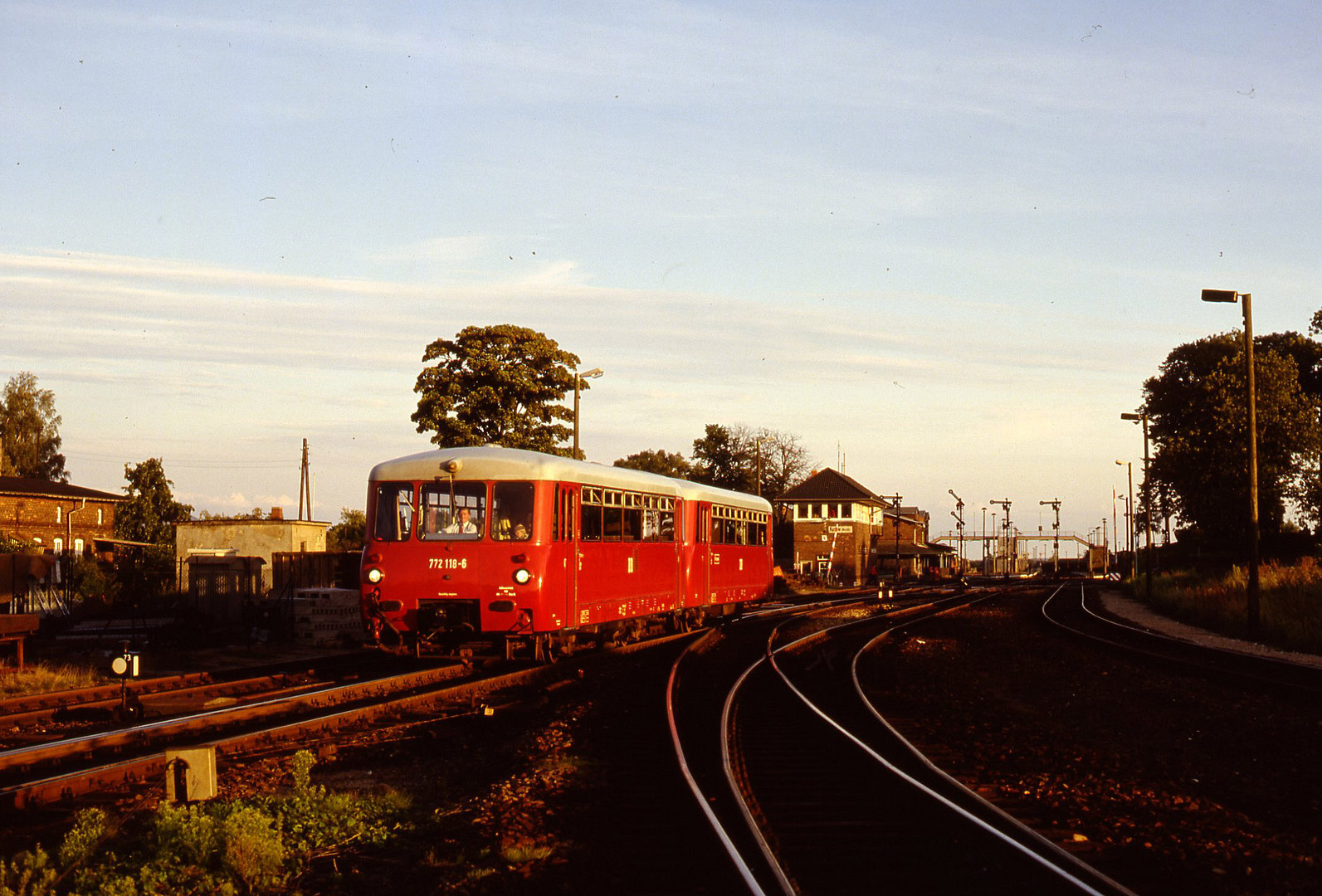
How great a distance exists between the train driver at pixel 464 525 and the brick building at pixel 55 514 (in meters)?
46.0

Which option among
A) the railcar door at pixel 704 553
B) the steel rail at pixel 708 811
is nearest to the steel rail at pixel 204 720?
the steel rail at pixel 708 811

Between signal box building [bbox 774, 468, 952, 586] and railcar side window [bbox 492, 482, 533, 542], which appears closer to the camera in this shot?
railcar side window [bbox 492, 482, 533, 542]

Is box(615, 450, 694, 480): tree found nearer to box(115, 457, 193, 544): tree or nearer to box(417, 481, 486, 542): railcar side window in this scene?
box(115, 457, 193, 544): tree

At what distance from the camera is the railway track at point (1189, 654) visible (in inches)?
740

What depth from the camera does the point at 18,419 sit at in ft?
260

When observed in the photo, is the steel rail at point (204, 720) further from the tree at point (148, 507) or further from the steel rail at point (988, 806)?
the tree at point (148, 507)

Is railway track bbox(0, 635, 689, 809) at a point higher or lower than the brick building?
lower

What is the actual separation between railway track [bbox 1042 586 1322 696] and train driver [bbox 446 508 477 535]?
469 inches

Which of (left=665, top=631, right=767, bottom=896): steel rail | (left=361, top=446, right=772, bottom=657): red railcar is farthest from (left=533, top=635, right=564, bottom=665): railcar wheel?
(left=665, top=631, right=767, bottom=896): steel rail

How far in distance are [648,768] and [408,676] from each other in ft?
22.9

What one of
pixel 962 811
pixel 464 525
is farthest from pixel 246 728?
pixel 962 811

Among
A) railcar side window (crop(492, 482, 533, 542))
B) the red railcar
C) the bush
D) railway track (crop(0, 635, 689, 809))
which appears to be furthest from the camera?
railcar side window (crop(492, 482, 533, 542))

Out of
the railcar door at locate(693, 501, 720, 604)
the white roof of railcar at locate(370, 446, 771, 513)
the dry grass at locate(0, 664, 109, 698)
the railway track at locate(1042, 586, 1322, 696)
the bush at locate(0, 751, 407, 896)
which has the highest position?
the white roof of railcar at locate(370, 446, 771, 513)

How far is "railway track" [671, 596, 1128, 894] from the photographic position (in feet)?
21.9
